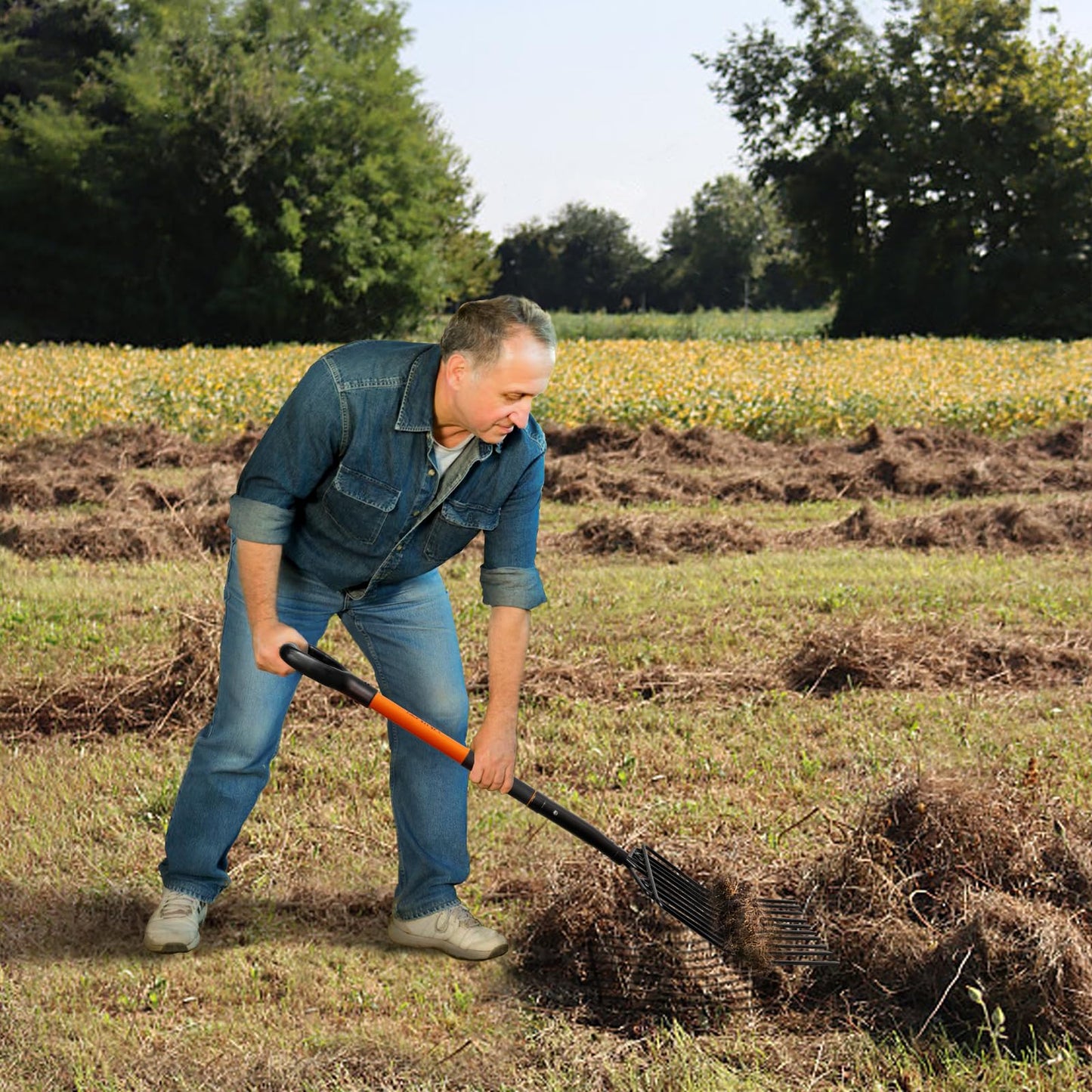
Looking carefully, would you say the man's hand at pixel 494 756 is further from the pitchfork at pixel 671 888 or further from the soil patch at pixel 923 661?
the soil patch at pixel 923 661

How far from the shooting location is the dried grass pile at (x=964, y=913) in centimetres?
313

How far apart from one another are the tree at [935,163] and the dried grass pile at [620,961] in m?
37.0

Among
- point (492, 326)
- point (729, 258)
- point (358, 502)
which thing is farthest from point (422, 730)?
point (729, 258)

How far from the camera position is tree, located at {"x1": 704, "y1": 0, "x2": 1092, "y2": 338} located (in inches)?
1506

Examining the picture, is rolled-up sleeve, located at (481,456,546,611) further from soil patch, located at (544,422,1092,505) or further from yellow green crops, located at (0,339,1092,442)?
yellow green crops, located at (0,339,1092,442)

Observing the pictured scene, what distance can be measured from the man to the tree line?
113 feet

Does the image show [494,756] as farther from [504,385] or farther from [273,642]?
[504,385]

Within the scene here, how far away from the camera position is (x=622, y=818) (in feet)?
14.0

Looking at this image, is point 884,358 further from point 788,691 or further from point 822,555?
point 788,691

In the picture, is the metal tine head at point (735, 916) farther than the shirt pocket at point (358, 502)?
Yes

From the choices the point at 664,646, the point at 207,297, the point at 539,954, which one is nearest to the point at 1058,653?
the point at 664,646

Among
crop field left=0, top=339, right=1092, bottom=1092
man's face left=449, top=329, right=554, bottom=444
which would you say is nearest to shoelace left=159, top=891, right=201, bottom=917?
crop field left=0, top=339, right=1092, bottom=1092

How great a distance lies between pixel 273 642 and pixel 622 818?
5.10 feet

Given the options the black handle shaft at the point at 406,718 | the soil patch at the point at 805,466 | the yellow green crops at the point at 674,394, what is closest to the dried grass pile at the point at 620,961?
the black handle shaft at the point at 406,718
